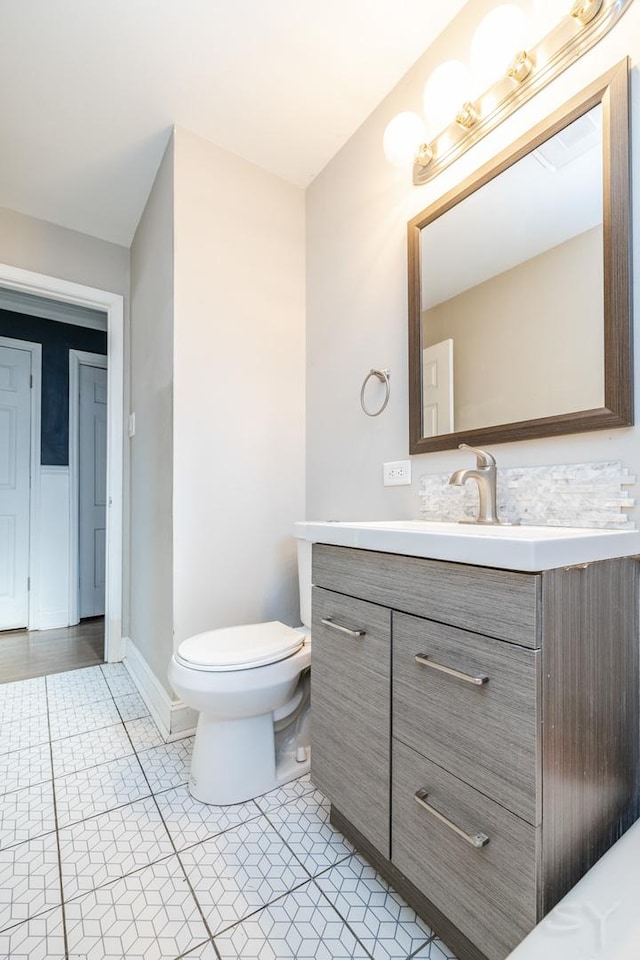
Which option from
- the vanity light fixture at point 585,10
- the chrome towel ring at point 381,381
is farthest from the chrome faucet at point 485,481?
the vanity light fixture at point 585,10

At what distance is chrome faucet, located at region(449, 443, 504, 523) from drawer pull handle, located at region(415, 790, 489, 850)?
63cm

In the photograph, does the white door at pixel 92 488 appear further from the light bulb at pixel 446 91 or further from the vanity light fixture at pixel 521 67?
the vanity light fixture at pixel 521 67

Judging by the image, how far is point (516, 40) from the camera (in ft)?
3.84

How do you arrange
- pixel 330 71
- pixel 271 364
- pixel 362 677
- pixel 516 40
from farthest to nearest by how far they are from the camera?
pixel 271 364
pixel 330 71
pixel 516 40
pixel 362 677

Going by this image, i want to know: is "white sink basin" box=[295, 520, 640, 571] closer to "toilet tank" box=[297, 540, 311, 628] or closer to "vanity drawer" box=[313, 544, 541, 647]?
"vanity drawer" box=[313, 544, 541, 647]

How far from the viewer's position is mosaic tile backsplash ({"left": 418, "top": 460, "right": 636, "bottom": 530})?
963 mm

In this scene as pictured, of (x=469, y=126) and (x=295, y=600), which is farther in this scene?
(x=295, y=600)

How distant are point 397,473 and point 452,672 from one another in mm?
857

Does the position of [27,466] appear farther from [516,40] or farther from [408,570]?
[516,40]

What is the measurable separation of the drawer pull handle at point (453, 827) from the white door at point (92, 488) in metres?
3.10

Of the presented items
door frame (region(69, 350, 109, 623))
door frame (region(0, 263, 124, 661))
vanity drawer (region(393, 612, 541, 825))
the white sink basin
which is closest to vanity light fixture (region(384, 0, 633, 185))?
the white sink basin

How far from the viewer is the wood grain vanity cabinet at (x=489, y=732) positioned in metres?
0.70

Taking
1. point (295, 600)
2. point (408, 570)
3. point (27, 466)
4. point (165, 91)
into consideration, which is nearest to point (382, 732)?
point (408, 570)

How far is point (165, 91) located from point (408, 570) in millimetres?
1935
